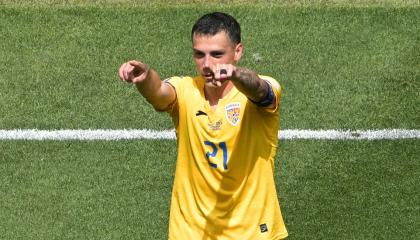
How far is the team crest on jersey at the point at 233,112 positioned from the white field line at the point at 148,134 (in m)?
4.23

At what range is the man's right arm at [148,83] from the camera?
670cm

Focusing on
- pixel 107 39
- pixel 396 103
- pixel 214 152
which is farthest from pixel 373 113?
pixel 214 152

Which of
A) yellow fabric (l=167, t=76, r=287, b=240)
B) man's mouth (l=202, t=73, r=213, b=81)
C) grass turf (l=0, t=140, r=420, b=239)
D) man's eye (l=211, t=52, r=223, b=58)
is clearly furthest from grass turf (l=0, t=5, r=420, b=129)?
man's mouth (l=202, t=73, r=213, b=81)

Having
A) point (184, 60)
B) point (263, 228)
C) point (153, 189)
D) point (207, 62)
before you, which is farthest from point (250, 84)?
point (184, 60)

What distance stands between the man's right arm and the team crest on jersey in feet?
1.32

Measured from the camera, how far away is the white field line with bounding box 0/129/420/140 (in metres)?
11.5

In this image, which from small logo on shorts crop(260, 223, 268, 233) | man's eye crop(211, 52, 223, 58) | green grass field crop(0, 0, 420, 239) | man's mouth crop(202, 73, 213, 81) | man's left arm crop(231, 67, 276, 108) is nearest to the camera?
man's left arm crop(231, 67, 276, 108)

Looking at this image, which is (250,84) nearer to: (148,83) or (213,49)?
(213,49)

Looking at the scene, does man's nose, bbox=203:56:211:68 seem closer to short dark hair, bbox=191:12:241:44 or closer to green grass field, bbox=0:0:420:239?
short dark hair, bbox=191:12:241:44

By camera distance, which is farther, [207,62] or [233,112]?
[233,112]

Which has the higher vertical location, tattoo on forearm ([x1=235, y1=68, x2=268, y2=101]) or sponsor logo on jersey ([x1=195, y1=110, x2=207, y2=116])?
tattoo on forearm ([x1=235, y1=68, x2=268, y2=101])

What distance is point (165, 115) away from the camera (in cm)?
1201

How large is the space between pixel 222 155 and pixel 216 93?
A: 1.44ft

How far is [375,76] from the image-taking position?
12.4m
